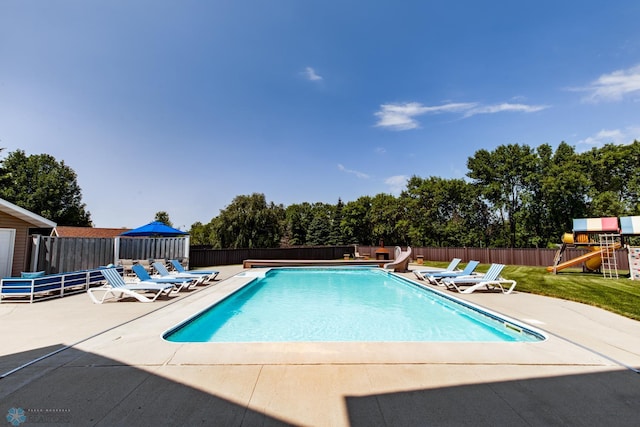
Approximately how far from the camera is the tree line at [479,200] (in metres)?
26.5

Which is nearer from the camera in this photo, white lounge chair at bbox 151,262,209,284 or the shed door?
the shed door

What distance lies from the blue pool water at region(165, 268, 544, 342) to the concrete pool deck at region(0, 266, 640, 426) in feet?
3.72

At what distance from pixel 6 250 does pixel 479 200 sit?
124ft

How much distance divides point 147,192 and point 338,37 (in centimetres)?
1554

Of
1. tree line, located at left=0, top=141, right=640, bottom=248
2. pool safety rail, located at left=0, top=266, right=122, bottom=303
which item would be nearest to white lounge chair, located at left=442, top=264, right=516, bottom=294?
pool safety rail, located at left=0, top=266, right=122, bottom=303

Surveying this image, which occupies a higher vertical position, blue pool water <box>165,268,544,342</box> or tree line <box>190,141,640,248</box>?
tree line <box>190,141,640,248</box>

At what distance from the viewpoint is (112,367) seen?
10.9 feet

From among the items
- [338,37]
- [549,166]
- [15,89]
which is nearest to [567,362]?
[338,37]

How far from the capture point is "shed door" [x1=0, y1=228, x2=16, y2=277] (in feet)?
30.1

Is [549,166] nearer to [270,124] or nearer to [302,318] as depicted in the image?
[270,124]

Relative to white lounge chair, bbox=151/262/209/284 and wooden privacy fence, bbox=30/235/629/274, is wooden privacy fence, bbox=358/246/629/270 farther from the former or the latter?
white lounge chair, bbox=151/262/209/284

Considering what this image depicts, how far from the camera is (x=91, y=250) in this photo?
38.8ft

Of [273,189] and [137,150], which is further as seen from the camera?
[273,189]

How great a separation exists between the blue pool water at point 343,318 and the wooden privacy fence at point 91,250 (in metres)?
6.34
